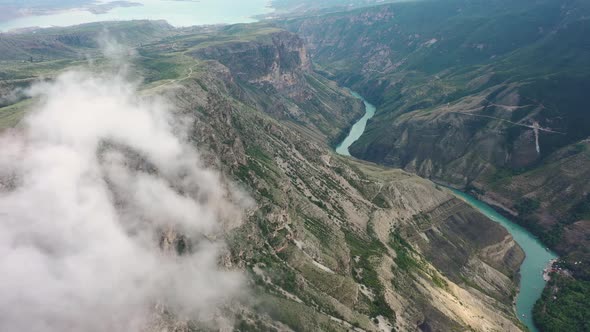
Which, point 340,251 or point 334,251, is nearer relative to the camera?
point 334,251

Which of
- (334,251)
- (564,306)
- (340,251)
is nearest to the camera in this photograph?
(334,251)

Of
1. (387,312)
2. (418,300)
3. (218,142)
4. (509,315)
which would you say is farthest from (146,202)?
(509,315)

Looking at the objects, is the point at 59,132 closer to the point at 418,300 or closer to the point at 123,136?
the point at 123,136

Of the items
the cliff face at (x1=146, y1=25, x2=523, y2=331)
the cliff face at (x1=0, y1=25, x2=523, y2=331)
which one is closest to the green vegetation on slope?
the cliff face at (x1=146, y1=25, x2=523, y2=331)

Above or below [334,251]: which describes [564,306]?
below

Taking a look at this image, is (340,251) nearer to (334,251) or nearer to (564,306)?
(334,251)

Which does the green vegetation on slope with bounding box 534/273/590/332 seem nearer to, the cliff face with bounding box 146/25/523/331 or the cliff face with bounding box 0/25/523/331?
the cliff face with bounding box 146/25/523/331

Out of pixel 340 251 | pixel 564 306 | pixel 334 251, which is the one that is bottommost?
pixel 564 306

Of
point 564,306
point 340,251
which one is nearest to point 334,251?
point 340,251

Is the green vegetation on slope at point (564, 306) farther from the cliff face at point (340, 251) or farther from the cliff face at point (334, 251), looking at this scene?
the cliff face at point (334, 251)

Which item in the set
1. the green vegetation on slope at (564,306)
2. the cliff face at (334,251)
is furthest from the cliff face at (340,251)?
the green vegetation on slope at (564,306)

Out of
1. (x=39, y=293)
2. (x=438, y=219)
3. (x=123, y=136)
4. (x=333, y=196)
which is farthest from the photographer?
(x=438, y=219)
